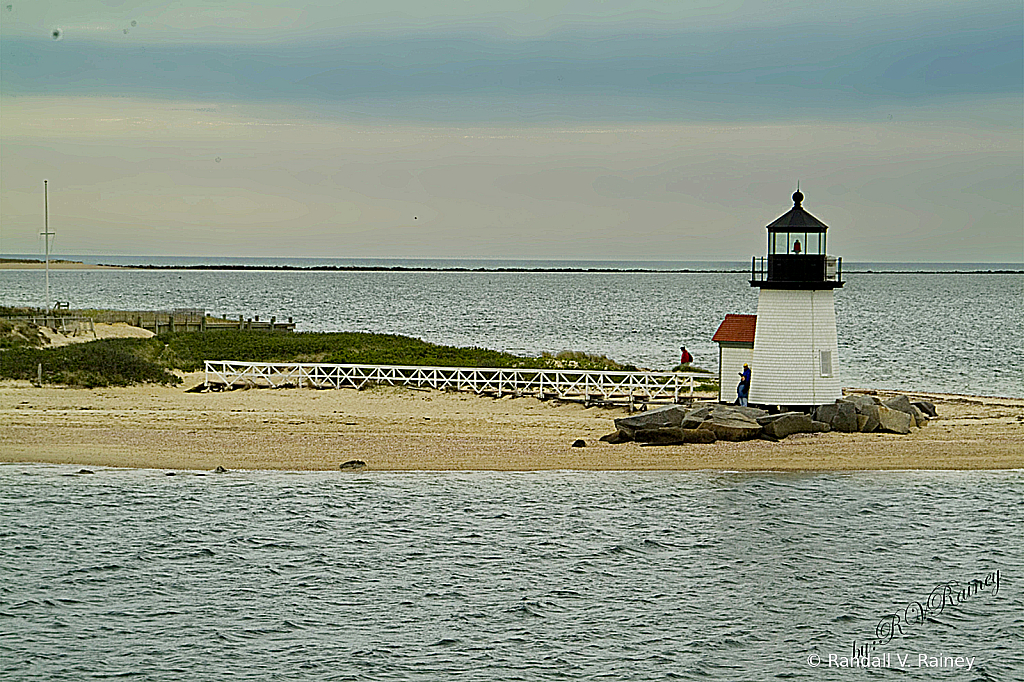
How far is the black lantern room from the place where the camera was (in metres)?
26.0

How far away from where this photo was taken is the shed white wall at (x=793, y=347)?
2619cm

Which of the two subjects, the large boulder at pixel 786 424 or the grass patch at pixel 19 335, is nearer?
the large boulder at pixel 786 424

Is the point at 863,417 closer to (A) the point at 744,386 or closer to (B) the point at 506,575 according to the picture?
(A) the point at 744,386

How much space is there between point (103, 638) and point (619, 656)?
635 centimetres

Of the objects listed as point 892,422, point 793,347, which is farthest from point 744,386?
point 892,422

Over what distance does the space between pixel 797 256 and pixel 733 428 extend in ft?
14.2

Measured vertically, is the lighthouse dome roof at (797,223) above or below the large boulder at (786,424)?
above

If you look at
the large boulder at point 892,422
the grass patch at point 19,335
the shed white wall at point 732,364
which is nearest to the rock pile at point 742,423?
the large boulder at point 892,422

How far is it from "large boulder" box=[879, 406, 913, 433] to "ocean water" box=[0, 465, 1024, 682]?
375 cm

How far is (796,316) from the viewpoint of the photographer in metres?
26.2

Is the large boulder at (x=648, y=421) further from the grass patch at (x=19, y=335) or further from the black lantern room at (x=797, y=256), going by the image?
the grass patch at (x=19, y=335)

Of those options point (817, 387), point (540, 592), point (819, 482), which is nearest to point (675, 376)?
point (817, 387)

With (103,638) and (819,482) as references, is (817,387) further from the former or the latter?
(103,638)

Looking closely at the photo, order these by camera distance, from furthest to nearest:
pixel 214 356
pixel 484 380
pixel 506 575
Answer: pixel 214 356 < pixel 484 380 < pixel 506 575
